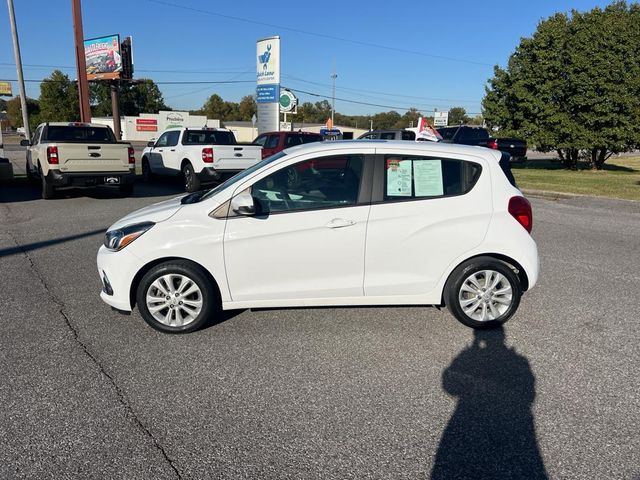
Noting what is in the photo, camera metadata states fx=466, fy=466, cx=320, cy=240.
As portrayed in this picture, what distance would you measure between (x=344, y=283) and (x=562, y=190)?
1263cm

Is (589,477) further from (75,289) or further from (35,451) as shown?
(75,289)

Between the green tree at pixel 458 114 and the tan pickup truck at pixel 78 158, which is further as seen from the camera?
the green tree at pixel 458 114

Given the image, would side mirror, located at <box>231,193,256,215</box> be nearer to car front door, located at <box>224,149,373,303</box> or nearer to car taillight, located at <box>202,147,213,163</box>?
car front door, located at <box>224,149,373,303</box>

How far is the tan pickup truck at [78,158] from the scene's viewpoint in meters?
11.0

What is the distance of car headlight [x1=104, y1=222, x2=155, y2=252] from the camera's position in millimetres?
4070

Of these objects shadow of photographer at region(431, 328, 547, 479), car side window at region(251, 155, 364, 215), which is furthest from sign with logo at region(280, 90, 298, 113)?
shadow of photographer at region(431, 328, 547, 479)

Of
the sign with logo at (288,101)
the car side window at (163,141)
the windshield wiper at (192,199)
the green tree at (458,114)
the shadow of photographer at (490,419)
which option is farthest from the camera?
the green tree at (458,114)

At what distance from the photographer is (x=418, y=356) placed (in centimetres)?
381

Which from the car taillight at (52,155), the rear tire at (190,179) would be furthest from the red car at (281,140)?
the car taillight at (52,155)

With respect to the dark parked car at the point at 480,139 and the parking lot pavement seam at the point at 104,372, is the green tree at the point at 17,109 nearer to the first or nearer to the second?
the dark parked car at the point at 480,139

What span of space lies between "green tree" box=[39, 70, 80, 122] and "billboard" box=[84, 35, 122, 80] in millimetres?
31635

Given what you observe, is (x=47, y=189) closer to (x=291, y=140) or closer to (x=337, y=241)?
(x=291, y=140)

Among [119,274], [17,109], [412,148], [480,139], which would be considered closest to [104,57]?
[480,139]

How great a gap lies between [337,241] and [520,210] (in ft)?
5.73
